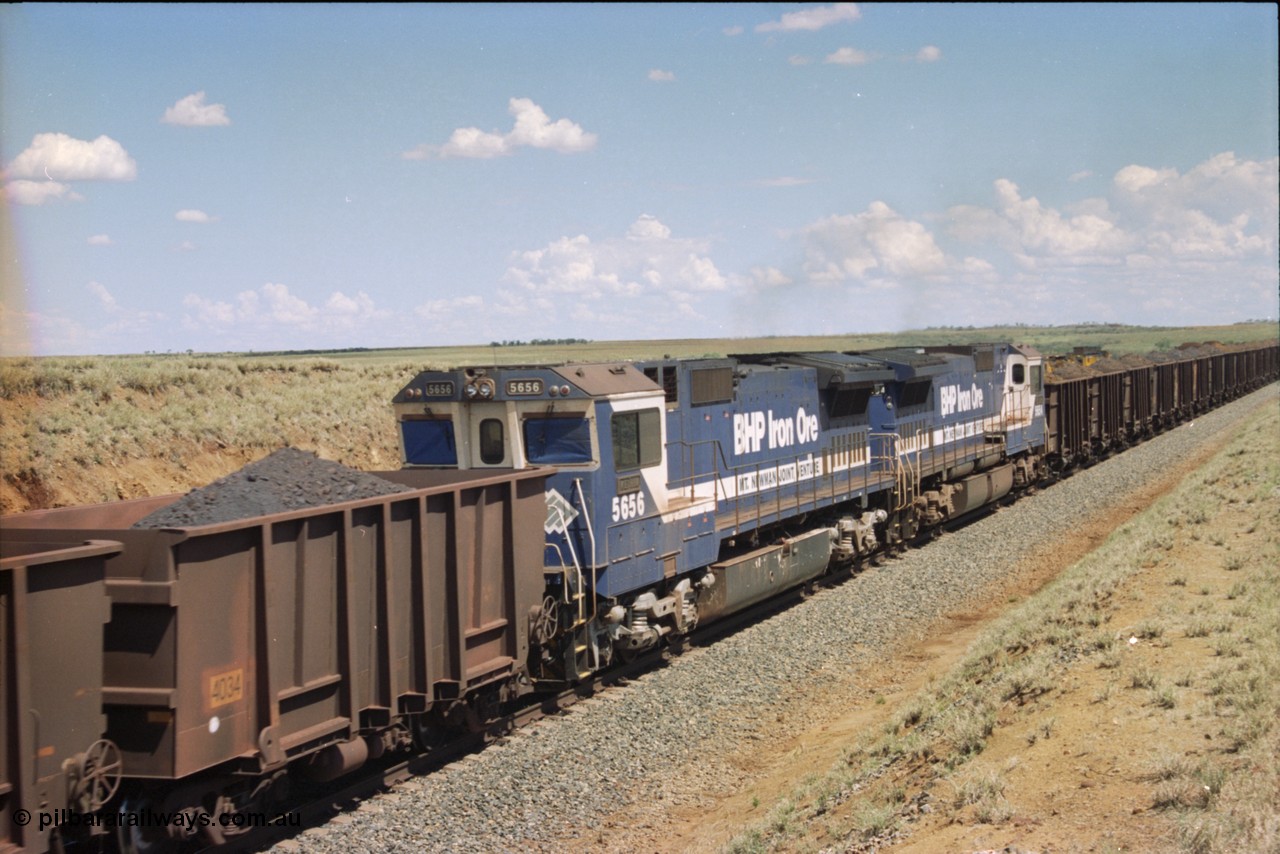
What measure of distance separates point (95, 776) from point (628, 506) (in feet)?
23.2

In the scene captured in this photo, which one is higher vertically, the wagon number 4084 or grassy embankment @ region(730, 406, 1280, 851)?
the wagon number 4084

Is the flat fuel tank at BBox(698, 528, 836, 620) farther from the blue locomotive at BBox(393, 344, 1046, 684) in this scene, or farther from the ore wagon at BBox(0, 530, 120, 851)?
the ore wagon at BBox(0, 530, 120, 851)

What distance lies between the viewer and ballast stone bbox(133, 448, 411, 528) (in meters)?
8.34

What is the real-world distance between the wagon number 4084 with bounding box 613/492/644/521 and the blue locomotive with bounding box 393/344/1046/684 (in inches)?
1.1

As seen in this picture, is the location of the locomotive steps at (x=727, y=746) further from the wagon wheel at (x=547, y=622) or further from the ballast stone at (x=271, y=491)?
the ballast stone at (x=271, y=491)

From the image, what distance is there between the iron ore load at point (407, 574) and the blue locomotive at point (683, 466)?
0.04 metres

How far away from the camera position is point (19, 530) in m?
8.10

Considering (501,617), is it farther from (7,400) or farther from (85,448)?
(7,400)

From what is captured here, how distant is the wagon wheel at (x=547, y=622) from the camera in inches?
449

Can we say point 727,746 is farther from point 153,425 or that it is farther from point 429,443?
point 153,425

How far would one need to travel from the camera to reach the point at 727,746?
1156 cm

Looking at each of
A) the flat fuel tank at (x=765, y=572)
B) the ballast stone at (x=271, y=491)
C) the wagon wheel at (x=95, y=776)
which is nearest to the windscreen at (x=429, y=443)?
the ballast stone at (x=271, y=491)

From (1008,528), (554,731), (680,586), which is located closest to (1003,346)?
(1008,528)

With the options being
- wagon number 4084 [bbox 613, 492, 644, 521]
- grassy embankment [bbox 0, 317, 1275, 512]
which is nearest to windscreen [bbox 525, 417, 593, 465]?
wagon number 4084 [bbox 613, 492, 644, 521]
